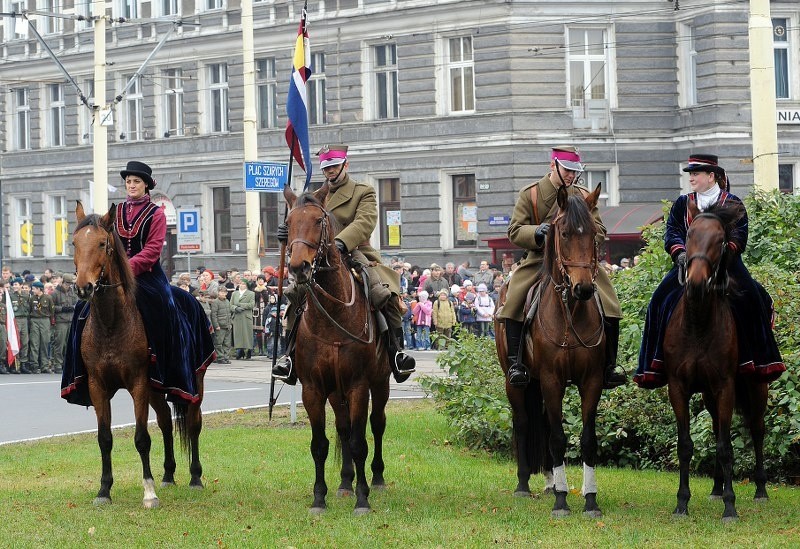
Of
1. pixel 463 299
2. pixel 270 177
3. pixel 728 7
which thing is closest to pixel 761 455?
pixel 270 177

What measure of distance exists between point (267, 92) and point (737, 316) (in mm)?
40393

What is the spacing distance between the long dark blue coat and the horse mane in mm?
4408

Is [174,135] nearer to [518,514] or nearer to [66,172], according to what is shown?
[66,172]

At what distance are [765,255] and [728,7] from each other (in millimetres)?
29891

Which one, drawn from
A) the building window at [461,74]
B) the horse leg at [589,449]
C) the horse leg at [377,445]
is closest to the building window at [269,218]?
the building window at [461,74]

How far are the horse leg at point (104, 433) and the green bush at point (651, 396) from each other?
4041mm

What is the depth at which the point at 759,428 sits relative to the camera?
1162 cm

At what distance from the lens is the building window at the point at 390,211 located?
153 ft

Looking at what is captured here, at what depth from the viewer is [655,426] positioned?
43.9ft

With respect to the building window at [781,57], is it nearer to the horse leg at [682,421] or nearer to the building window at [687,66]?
the building window at [687,66]

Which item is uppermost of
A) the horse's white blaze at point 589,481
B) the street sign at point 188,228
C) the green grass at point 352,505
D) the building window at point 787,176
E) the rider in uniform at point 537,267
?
the building window at point 787,176

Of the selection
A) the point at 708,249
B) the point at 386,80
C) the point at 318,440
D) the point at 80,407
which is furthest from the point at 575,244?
the point at 386,80

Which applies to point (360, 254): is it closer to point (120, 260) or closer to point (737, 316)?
point (120, 260)

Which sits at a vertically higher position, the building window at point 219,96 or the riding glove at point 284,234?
the building window at point 219,96
